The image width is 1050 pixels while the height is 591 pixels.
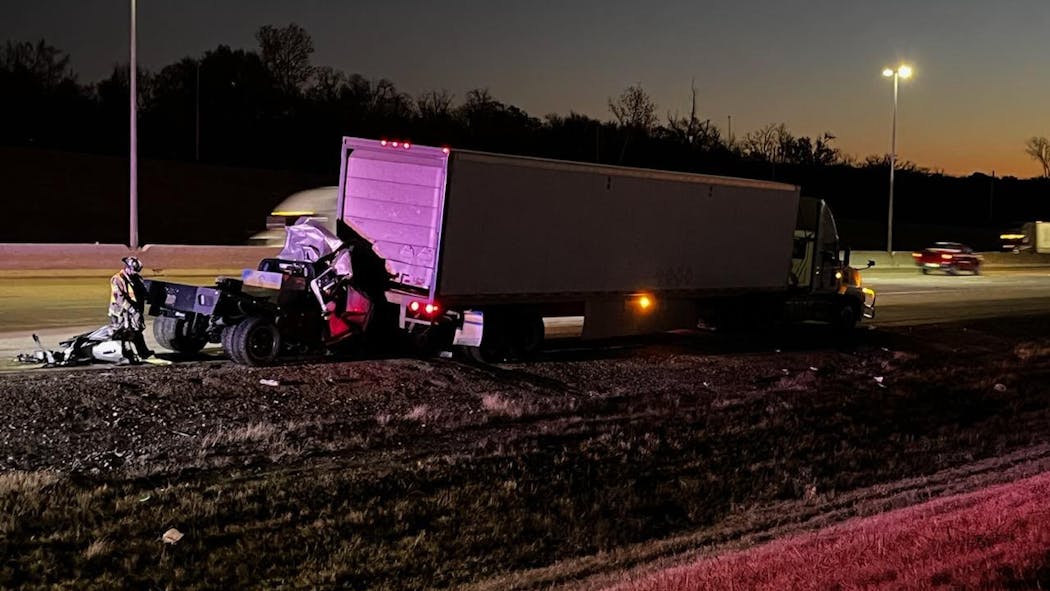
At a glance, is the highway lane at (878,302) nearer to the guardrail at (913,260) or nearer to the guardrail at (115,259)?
the guardrail at (115,259)

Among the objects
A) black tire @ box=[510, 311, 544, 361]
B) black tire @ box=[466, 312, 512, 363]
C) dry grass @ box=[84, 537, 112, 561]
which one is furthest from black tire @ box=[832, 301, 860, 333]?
dry grass @ box=[84, 537, 112, 561]

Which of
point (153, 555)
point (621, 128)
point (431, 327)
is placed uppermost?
point (621, 128)

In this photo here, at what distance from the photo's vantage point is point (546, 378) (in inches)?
632

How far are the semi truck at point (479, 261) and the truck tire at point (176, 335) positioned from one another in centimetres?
2

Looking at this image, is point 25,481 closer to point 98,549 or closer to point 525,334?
point 98,549

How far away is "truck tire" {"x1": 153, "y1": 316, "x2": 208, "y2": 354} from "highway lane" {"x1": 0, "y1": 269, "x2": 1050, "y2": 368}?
0.93 meters

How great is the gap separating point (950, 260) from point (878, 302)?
1928 centimetres

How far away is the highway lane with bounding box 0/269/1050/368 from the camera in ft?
61.1

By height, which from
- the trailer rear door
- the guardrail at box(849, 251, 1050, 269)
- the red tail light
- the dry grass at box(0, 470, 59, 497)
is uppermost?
the trailer rear door

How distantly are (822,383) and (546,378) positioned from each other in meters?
4.63

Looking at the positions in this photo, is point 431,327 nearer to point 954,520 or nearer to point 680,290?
point 680,290

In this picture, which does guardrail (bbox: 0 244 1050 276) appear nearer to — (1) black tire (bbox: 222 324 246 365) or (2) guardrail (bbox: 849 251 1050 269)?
(1) black tire (bbox: 222 324 246 365)

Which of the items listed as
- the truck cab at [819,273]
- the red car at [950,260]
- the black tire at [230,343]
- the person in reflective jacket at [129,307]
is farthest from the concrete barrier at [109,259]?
the red car at [950,260]

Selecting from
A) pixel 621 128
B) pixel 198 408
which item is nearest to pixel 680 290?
pixel 198 408
